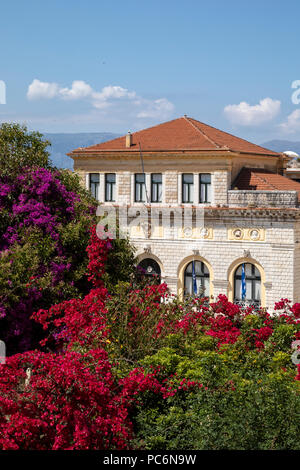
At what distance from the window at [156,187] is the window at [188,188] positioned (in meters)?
1.38

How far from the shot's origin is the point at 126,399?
12.2 meters

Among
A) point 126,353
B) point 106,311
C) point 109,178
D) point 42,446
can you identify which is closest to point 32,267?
point 106,311

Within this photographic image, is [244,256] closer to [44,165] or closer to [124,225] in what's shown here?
[124,225]

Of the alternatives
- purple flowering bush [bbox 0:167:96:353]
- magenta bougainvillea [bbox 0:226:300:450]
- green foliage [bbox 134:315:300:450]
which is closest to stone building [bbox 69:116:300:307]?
purple flowering bush [bbox 0:167:96:353]

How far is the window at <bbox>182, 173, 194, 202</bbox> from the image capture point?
3590 centimetres

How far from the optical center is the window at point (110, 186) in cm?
3783

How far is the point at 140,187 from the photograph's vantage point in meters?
37.2

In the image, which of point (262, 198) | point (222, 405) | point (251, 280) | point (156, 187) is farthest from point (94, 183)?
point (222, 405)

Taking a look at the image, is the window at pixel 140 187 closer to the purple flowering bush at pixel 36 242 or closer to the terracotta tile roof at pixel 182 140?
the terracotta tile roof at pixel 182 140

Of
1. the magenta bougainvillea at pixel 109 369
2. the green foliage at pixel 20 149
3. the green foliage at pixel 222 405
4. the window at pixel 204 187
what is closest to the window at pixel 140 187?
the window at pixel 204 187

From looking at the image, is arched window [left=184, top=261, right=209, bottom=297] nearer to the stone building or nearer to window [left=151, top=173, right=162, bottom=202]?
the stone building

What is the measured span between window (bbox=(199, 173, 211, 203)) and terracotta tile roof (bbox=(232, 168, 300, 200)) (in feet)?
4.83
